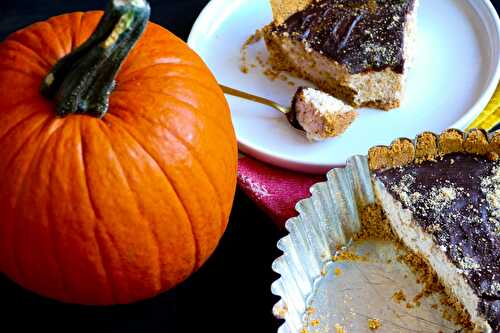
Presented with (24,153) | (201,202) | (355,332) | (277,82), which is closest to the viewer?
(24,153)

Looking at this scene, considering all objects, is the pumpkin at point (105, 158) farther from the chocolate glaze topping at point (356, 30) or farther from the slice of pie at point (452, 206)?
the chocolate glaze topping at point (356, 30)

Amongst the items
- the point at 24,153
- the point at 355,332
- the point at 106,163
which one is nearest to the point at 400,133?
the point at 355,332

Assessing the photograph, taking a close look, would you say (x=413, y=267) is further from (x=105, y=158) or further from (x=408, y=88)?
(x=105, y=158)

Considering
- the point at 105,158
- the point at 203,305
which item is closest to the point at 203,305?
the point at 203,305

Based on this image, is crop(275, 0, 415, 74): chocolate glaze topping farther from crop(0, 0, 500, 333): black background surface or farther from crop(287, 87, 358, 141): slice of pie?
crop(0, 0, 500, 333): black background surface

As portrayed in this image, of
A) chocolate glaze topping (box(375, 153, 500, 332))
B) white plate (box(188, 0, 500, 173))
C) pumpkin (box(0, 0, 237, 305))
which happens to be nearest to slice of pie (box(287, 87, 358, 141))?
white plate (box(188, 0, 500, 173))

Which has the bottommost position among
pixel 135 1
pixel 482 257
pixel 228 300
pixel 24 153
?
pixel 228 300

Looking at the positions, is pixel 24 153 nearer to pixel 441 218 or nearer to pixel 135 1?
pixel 135 1
